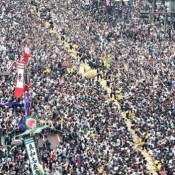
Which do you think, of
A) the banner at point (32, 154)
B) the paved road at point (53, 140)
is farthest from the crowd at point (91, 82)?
the banner at point (32, 154)

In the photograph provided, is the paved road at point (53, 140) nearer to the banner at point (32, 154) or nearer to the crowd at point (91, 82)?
the crowd at point (91, 82)

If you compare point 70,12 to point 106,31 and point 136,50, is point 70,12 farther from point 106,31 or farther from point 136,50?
point 136,50

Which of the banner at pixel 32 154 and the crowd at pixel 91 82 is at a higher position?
the crowd at pixel 91 82

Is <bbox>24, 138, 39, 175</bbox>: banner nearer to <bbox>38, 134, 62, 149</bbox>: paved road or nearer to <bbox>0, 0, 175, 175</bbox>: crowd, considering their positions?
<bbox>0, 0, 175, 175</bbox>: crowd

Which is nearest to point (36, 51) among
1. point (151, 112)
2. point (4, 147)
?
point (151, 112)

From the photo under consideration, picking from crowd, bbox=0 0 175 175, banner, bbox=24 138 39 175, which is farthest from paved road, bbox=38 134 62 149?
banner, bbox=24 138 39 175

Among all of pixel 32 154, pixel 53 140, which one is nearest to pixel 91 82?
pixel 53 140

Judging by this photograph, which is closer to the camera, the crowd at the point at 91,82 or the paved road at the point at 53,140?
the crowd at the point at 91,82
